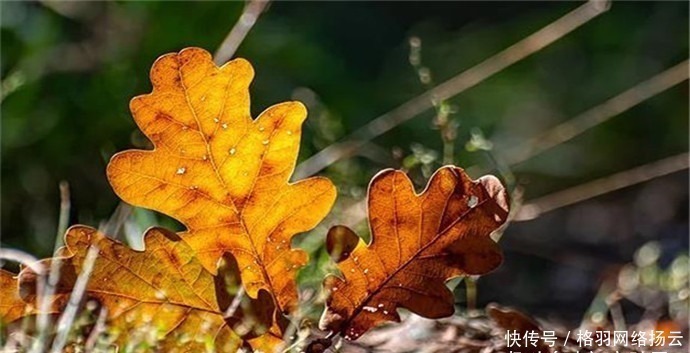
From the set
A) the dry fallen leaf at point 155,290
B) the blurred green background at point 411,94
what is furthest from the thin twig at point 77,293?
the blurred green background at point 411,94

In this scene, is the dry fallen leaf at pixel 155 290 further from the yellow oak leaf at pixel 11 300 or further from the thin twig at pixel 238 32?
the thin twig at pixel 238 32

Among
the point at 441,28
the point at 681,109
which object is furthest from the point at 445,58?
the point at 681,109

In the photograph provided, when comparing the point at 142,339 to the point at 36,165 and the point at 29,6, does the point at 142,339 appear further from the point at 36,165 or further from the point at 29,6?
the point at 29,6

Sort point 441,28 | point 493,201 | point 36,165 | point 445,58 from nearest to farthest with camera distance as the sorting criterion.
→ 1. point 493,201
2. point 36,165
3. point 445,58
4. point 441,28

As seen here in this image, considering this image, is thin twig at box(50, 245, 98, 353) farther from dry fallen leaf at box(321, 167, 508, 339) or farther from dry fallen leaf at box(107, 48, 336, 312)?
dry fallen leaf at box(321, 167, 508, 339)

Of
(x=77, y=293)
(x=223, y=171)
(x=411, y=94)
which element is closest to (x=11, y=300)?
(x=77, y=293)

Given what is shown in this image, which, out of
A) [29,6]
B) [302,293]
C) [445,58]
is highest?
[445,58]

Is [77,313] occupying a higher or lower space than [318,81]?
lower
